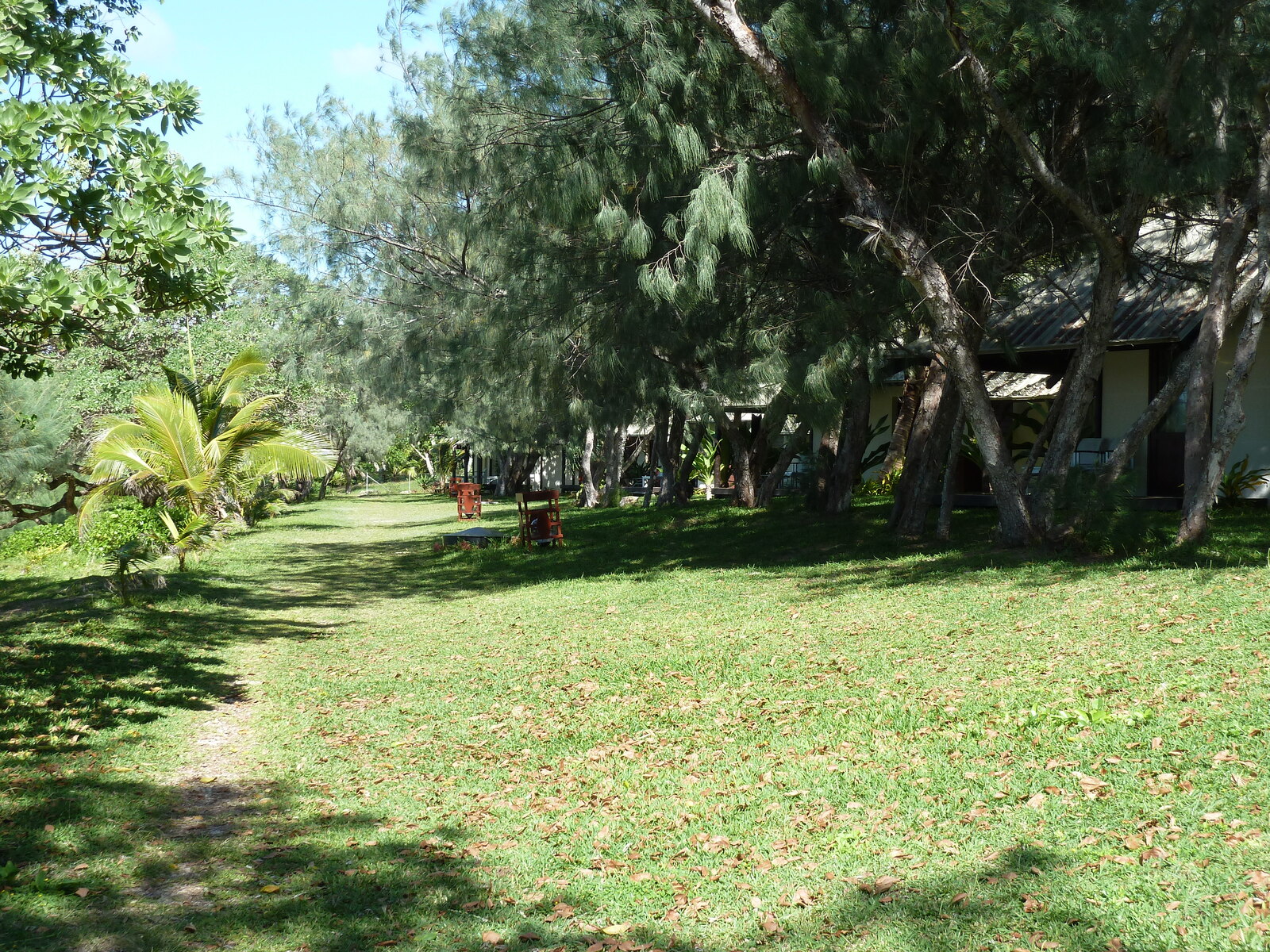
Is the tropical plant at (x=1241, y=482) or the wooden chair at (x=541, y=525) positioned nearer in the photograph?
the tropical plant at (x=1241, y=482)

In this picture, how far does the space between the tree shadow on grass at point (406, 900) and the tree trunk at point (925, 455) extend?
1025 cm

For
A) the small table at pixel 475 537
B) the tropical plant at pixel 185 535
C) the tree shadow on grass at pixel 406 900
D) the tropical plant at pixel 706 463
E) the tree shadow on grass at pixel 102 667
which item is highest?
the tropical plant at pixel 706 463

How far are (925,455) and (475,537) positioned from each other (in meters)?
9.08

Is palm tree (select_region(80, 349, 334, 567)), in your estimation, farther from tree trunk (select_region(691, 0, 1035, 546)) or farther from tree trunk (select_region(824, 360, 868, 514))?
tree trunk (select_region(691, 0, 1035, 546))

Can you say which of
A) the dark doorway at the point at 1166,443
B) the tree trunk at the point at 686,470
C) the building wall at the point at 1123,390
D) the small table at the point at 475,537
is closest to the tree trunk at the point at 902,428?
the tree trunk at the point at 686,470

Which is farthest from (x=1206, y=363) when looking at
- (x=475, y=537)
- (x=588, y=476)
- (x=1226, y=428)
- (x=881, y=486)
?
(x=588, y=476)

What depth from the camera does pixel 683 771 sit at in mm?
6453

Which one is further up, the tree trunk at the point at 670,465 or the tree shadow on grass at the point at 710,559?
the tree trunk at the point at 670,465

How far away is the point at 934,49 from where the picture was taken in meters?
10.5

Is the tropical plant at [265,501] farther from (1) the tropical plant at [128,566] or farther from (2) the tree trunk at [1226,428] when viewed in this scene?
(2) the tree trunk at [1226,428]

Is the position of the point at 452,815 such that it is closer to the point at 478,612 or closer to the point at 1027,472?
the point at 478,612

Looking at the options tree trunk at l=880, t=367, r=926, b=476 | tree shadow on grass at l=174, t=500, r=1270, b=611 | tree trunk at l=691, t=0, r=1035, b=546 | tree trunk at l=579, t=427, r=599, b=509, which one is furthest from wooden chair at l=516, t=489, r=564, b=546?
tree trunk at l=579, t=427, r=599, b=509

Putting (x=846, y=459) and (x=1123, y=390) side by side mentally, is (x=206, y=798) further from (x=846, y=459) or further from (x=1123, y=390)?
(x=1123, y=390)

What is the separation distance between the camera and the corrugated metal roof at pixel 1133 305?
48.6 ft
